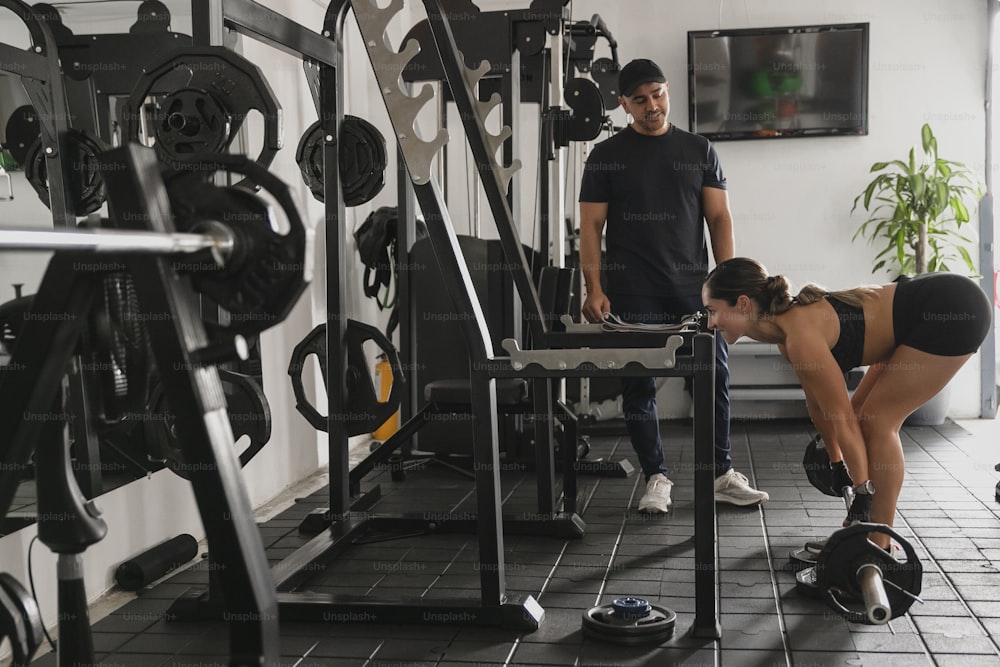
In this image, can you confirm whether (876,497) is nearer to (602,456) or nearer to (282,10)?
(602,456)

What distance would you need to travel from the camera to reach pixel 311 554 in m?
2.94

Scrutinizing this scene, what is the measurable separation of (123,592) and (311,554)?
556mm

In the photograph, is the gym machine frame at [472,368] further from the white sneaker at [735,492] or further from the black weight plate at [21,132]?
the white sneaker at [735,492]

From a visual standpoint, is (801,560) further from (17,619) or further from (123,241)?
(123,241)

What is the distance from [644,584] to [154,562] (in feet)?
4.72

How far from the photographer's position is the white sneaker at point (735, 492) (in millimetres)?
3633

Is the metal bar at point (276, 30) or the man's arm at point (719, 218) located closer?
the metal bar at point (276, 30)

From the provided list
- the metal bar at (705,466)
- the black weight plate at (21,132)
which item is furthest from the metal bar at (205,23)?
the metal bar at (705,466)

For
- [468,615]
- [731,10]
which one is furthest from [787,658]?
[731,10]

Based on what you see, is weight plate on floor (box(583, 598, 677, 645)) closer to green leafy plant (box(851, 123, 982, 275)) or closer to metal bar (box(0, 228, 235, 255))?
metal bar (box(0, 228, 235, 255))

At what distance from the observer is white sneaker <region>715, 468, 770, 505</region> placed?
11.9 feet

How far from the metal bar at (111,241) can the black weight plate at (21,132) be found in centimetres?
156

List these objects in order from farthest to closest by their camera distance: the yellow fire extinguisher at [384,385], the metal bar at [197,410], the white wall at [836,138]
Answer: the white wall at [836,138], the yellow fire extinguisher at [384,385], the metal bar at [197,410]

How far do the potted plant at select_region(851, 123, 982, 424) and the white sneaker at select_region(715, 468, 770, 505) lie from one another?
208 centimetres
